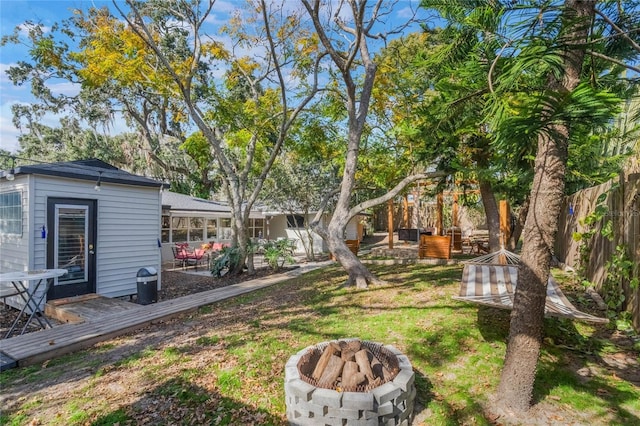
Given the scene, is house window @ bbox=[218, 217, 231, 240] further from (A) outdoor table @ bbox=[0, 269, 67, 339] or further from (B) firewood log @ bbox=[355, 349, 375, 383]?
(B) firewood log @ bbox=[355, 349, 375, 383]

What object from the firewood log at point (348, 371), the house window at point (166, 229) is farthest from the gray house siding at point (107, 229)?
the firewood log at point (348, 371)

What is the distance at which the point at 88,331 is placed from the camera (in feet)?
16.4

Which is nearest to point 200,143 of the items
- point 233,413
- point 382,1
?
point 382,1

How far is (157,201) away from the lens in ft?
27.4

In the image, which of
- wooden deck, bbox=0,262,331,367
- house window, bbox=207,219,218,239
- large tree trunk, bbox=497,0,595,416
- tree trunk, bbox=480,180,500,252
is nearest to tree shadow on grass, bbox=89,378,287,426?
large tree trunk, bbox=497,0,595,416

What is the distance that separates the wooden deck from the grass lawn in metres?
0.20

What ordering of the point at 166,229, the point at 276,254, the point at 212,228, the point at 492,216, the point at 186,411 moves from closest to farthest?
1. the point at 186,411
2. the point at 492,216
3. the point at 276,254
4. the point at 166,229
5. the point at 212,228

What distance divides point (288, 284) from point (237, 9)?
8.14m

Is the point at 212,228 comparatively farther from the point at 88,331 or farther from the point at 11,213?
the point at 88,331

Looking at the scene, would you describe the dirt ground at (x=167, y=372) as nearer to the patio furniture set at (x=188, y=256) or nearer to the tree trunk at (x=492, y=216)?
the tree trunk at (x=492, y=216)

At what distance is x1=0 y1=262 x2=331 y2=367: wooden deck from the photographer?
14.2 feet

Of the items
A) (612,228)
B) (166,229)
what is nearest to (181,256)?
(166,229)

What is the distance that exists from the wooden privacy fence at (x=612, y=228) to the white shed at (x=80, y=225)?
29.9 feet

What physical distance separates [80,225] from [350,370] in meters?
6.89
